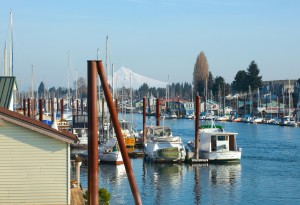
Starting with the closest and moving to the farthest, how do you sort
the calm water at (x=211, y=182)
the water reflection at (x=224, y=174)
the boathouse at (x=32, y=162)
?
the boathouse at (x=32, y=162), the calm water at (x=211, y=182), the water reflection at (x=224, y=174)

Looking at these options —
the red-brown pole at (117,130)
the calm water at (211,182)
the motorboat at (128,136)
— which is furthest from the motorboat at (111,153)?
the red-brown pole at (117,130)

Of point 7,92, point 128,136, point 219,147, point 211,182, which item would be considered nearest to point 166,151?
point 219,147

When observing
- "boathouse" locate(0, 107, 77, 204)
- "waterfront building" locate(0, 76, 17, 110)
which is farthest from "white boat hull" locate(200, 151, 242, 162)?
"boathouse" locate(0, 107, 77, 204)

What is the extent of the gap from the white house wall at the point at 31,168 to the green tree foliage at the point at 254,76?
553 ft

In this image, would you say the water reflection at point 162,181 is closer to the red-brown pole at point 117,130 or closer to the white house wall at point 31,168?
the white house wall at point 31,168

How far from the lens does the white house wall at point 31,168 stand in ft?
72.3

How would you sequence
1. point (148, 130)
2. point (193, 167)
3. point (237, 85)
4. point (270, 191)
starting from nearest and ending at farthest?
point (270, 191) < point (193, 167) < point (148, 130) < point (237, 85)

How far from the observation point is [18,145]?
872 inches

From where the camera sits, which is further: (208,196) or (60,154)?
(208,196)

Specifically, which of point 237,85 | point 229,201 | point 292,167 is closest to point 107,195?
point 229,201

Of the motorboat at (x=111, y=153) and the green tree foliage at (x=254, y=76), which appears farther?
the green tree foliage at (x=254, y=76)

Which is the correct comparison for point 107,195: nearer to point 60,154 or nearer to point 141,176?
point 60,154

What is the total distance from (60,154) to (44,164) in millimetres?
689

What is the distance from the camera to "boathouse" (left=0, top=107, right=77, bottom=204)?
22.0 metres
